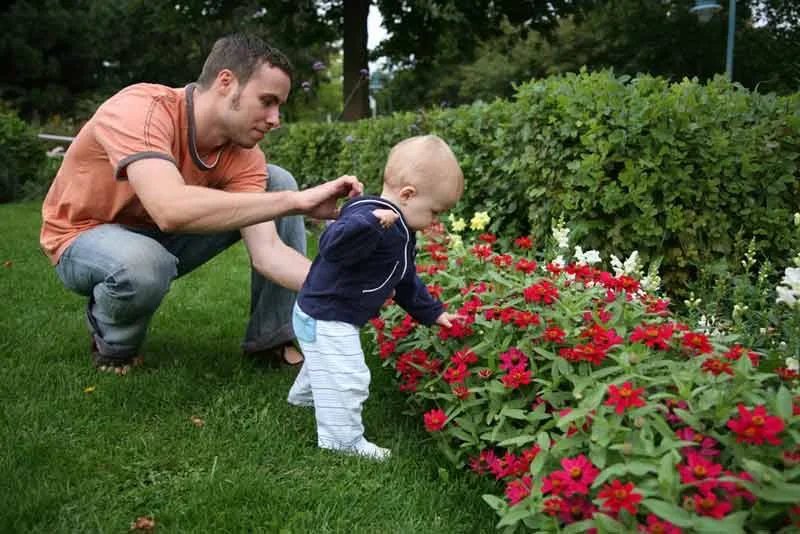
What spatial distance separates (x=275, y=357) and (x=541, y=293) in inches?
62.4

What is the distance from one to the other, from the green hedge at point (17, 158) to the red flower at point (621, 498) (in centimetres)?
1247

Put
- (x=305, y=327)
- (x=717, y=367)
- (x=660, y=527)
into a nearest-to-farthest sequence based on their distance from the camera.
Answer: (x=660, y=527) < (x=717, y=367) < (x=305, y=327)

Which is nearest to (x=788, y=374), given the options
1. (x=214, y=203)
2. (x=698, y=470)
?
(x=698, y=470)

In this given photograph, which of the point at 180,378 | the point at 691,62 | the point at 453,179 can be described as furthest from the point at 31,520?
the point at 691,62

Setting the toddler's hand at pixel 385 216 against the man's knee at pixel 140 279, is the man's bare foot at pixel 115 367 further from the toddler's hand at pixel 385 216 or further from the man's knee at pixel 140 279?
the toddler's hand at pixel 385 216

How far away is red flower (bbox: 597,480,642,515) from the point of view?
150cm

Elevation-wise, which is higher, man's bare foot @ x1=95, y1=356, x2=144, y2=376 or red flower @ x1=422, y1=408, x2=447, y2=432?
red flower @ x1=422, y1=408, x2=447, y2=432

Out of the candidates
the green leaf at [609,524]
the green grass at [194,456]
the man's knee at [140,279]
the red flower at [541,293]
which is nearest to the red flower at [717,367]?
the green leaf at [609,524]

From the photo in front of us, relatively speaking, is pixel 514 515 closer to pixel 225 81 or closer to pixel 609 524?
pixel 609 524

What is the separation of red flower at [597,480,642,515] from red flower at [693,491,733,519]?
114mm

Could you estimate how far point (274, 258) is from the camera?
3.08m

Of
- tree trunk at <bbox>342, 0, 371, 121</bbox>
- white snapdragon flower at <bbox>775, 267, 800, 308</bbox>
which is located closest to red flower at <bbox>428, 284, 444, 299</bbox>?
white snapdragon flower at <bbox>775, 267, 800, 308</bbox>

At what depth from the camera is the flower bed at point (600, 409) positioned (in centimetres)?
153

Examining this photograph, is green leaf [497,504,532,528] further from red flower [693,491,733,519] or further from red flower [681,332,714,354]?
red flower [681,332,714,354]
